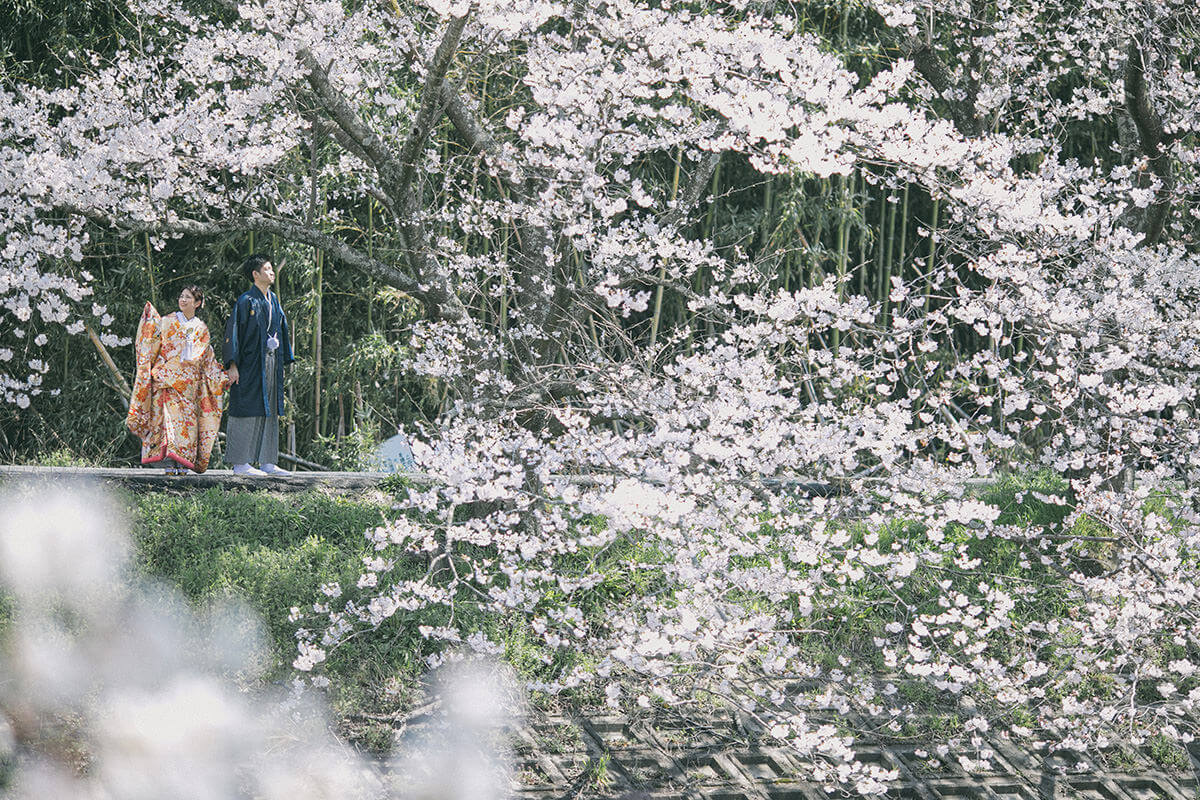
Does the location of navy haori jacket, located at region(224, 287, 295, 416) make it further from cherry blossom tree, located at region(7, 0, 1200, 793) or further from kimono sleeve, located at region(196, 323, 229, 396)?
cherry blossom tree, located at region(7, 0, 1200, 793)

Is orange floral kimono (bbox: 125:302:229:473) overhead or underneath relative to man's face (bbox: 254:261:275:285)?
underneath

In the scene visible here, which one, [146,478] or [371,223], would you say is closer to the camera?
[146,478]

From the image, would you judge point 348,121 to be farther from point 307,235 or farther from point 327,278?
point 327,278

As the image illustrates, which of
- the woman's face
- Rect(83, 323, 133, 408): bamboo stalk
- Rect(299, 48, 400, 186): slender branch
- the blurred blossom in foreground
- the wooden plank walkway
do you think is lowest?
the blurred blossom in foreground

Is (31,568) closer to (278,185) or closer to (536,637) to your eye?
(536,637)

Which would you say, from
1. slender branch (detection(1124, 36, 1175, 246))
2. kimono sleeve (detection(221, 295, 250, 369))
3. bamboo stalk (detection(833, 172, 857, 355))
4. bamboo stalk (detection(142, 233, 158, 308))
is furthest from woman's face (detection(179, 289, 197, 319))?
slender branch (detection(1124, 36, 1175, 246))

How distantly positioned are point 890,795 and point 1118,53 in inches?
140

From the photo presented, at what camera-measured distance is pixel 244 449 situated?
625 centimetres

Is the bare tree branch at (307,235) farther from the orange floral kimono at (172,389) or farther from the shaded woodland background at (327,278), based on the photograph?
the shaded woodland background at (327,278)

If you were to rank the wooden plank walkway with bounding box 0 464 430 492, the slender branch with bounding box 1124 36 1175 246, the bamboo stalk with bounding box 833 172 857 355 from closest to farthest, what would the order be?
the slender branch with bounding box 1124 36 1175 246, the wooden plank walkway with bounding box 0 464 430 492, the bamboo stalk with bounding box 833 172 857 355

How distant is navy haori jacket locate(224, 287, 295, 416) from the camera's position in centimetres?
609

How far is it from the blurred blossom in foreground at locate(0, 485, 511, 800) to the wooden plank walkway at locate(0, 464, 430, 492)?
0.79m

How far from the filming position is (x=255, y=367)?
6.12 m

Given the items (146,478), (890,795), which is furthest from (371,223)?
(890,795)
